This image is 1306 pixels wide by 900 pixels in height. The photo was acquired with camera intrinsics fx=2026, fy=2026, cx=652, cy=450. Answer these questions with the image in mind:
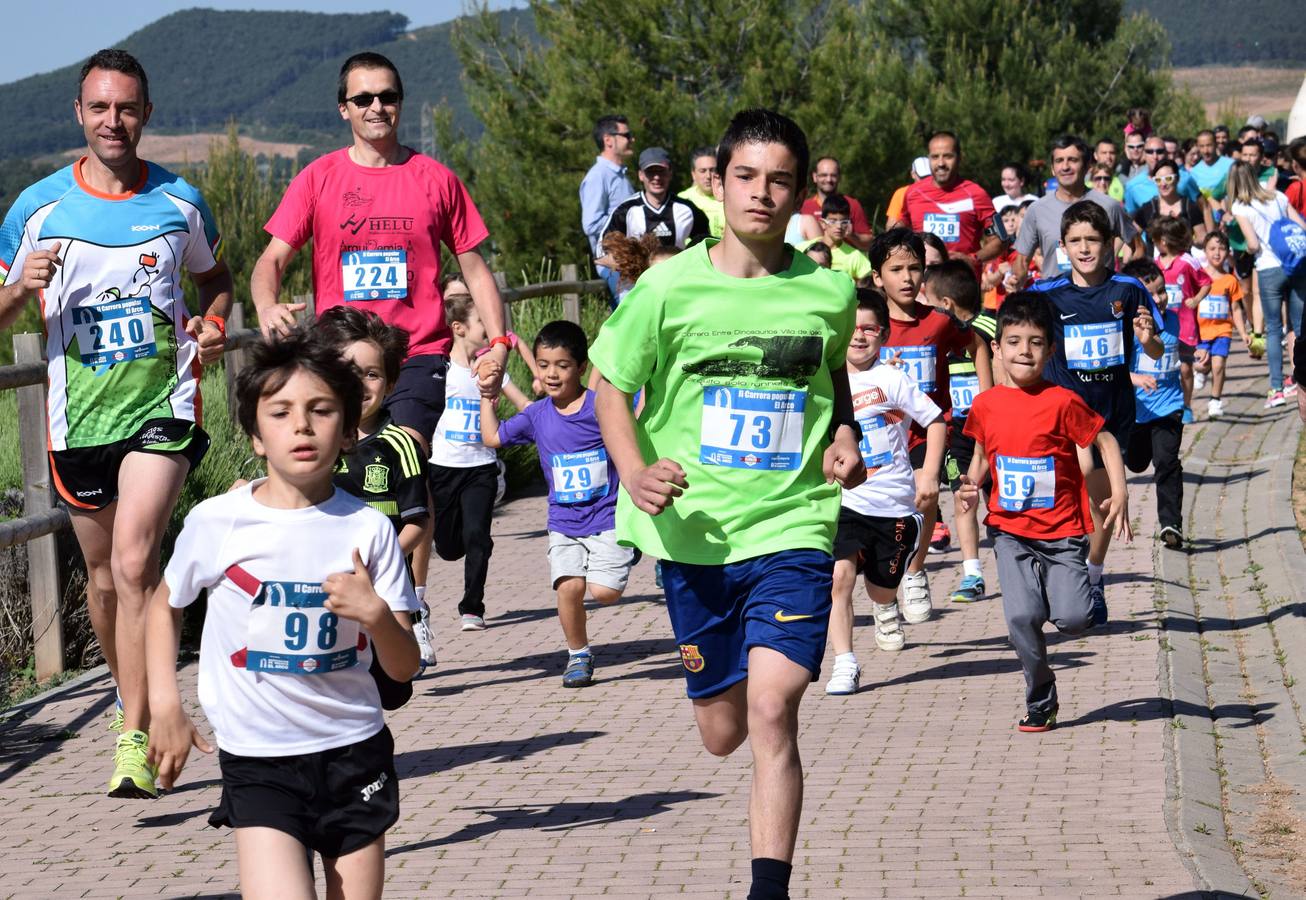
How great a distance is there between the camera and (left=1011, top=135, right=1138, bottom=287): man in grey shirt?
1302 cm

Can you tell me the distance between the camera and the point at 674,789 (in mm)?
6859

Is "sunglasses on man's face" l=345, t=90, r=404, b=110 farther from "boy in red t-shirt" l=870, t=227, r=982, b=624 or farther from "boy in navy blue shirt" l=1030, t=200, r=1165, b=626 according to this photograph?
"boy in navy blue shirt" l=1030, t=200, r=1165, b=626

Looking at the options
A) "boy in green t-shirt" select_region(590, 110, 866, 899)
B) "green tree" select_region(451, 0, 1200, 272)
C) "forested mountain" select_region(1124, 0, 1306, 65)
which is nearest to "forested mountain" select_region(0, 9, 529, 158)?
"forested mountain" select_region(1124, 0, 1306, 65)

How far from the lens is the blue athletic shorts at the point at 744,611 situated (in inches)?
199

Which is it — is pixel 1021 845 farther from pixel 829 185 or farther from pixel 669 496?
pixel 829 185

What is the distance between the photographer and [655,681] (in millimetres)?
8820

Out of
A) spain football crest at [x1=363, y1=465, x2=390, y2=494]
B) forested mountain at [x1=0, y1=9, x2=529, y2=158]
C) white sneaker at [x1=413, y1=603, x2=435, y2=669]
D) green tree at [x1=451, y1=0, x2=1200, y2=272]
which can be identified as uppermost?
forested mountain at [x1=0, y1=9, x2=529, y2=158]

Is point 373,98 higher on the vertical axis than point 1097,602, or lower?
higher

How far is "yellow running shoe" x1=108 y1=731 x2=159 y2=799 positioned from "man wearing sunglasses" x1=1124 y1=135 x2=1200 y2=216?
642 inches

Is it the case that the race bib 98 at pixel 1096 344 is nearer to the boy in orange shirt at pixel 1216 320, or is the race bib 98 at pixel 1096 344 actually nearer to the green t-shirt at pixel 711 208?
the green t-shirt at pixel 711 208

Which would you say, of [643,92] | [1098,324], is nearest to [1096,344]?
[1098,324]

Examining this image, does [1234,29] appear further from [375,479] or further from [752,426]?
[752,426]

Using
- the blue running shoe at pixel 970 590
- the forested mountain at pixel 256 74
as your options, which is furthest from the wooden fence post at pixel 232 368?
the forested mountain at pixel 256 74

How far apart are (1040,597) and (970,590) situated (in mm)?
2815
